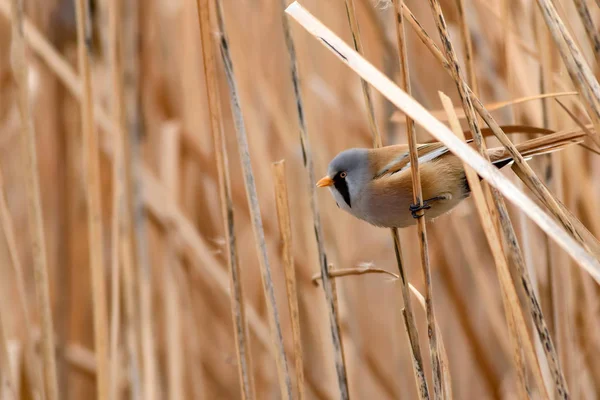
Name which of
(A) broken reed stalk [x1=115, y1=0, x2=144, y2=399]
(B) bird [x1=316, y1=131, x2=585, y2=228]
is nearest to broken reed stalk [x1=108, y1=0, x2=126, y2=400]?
(A) broken reed stalk [x1=115, y1=0, x2=144, y2=399]

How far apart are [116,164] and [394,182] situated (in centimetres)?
54

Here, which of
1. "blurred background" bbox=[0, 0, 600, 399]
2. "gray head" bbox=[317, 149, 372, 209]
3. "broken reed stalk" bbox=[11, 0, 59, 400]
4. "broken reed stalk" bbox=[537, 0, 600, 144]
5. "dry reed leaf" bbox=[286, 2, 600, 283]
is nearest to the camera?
"dry reed leaf" bbox=[286, 2, 600, 283]

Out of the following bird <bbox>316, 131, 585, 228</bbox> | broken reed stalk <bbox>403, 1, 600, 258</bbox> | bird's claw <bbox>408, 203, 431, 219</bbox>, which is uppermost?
bird <bbox>316, 131, 585, 228</bbox>

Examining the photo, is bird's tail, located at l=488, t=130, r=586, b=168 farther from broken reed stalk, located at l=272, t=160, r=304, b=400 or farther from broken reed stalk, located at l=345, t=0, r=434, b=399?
broken reed stalk, located at l=272, t=160, r=304, b=400

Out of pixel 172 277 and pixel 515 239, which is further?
pixel 172 277

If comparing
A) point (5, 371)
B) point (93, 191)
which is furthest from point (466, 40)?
point (5, 371)

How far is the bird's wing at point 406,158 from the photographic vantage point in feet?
3.79

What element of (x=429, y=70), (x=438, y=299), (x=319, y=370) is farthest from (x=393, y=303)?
(x=429, y=70)

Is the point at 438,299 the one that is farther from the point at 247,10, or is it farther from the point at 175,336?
the point at 247,10

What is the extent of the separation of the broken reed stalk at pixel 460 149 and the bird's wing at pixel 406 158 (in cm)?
45

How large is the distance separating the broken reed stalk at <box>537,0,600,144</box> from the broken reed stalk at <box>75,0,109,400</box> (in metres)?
0.74

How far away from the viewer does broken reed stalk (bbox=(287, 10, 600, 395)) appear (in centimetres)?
59

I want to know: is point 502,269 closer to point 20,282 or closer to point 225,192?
point 225,192

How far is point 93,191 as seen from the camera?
1.10 meters
